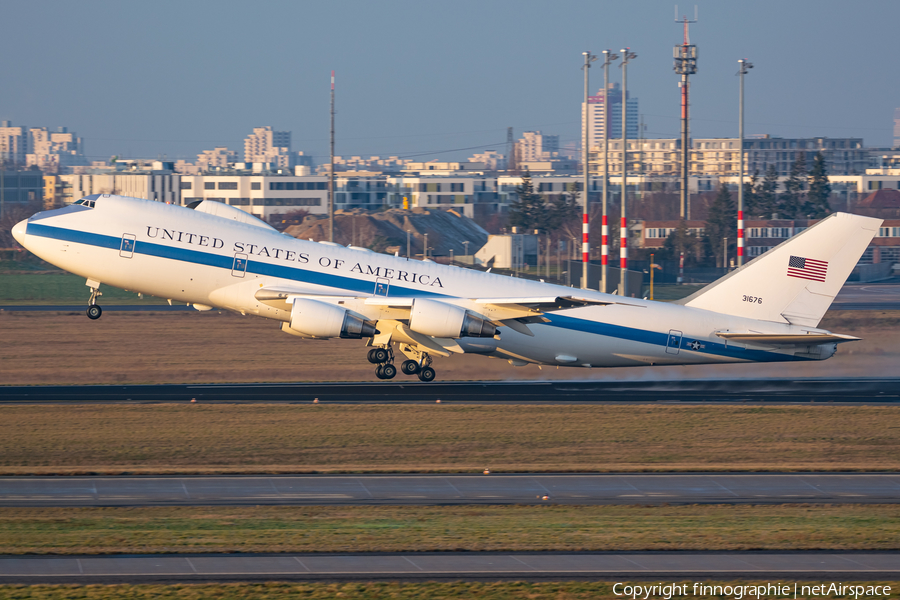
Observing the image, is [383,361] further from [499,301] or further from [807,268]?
[807,268]

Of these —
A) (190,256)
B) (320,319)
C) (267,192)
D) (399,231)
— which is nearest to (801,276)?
(320,319)

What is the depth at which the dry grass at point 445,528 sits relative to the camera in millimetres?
19609

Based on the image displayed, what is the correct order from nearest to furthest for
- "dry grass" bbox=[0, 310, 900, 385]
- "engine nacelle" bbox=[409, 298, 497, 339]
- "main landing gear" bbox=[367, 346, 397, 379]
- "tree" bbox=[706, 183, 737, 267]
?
"engine nacelle" bbox=[409, 298, 497, 339] → "main landing gear" bbox=[367, 346, 397, 379] → "dry grass" bbox=[0, 310, 900, 385] → "tree" bbox=[706, 183, 737, 267]

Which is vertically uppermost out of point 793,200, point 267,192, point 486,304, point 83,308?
point 267,192

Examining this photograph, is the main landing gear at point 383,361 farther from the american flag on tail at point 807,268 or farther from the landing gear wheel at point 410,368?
the american flag on tail at point 807,268

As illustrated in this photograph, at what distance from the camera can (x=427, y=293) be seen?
41188 mm

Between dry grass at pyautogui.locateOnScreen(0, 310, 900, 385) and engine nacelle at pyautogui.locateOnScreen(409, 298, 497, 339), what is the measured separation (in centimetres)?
487

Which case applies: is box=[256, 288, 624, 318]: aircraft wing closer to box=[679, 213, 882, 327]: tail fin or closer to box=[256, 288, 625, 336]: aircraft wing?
box=[256, 288, 625, 336]: aircraft wing

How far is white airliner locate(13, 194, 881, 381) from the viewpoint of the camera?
128 feet

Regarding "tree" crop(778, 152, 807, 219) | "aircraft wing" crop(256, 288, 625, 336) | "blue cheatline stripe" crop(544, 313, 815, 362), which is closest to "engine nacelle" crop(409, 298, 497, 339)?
"aircraft wing" crop(256, 288, 625, 336)

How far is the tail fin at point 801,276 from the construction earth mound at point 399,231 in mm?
85502

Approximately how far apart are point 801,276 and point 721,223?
96500 mm

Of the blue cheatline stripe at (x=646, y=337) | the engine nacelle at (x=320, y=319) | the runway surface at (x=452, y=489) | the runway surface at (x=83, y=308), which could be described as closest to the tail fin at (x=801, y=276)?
the blue cheatline stripe at (x=646, y=337)

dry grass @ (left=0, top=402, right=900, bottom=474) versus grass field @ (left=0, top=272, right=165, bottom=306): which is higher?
grass field @ (left=0, top=272, right=165, bottom=306)
